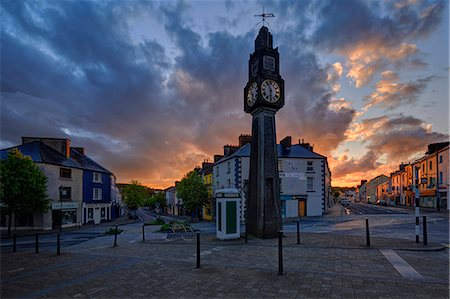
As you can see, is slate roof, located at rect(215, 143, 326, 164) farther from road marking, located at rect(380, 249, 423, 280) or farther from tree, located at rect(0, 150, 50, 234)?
road marking, located at rect(380, 249, 423, 280)

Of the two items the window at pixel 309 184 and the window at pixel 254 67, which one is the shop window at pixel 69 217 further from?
the window at pixel 309 184

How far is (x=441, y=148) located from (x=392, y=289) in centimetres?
5236

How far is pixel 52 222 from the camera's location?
106 feet

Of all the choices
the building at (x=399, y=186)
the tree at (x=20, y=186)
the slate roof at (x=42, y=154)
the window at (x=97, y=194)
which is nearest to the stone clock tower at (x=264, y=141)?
the tree at (x=20, y=186)

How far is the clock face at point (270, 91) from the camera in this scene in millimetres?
16906

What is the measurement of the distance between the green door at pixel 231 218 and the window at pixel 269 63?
8470 mm

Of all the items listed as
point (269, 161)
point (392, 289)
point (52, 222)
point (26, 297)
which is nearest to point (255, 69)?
point (269, 161)

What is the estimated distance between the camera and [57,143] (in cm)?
3719

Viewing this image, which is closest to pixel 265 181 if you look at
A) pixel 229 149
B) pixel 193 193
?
pixel 193 193

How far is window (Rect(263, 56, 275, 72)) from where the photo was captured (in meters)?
17.5

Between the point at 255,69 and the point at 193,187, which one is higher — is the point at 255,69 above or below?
above

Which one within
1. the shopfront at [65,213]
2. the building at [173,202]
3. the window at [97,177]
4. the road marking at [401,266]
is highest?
the window at [97,177]

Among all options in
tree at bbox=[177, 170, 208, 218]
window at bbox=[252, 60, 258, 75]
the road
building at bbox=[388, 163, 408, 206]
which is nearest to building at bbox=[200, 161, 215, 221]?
tree at bbox=[177, 170, 208, 218]

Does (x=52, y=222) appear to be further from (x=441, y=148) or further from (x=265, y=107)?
(x=441, y=148)
